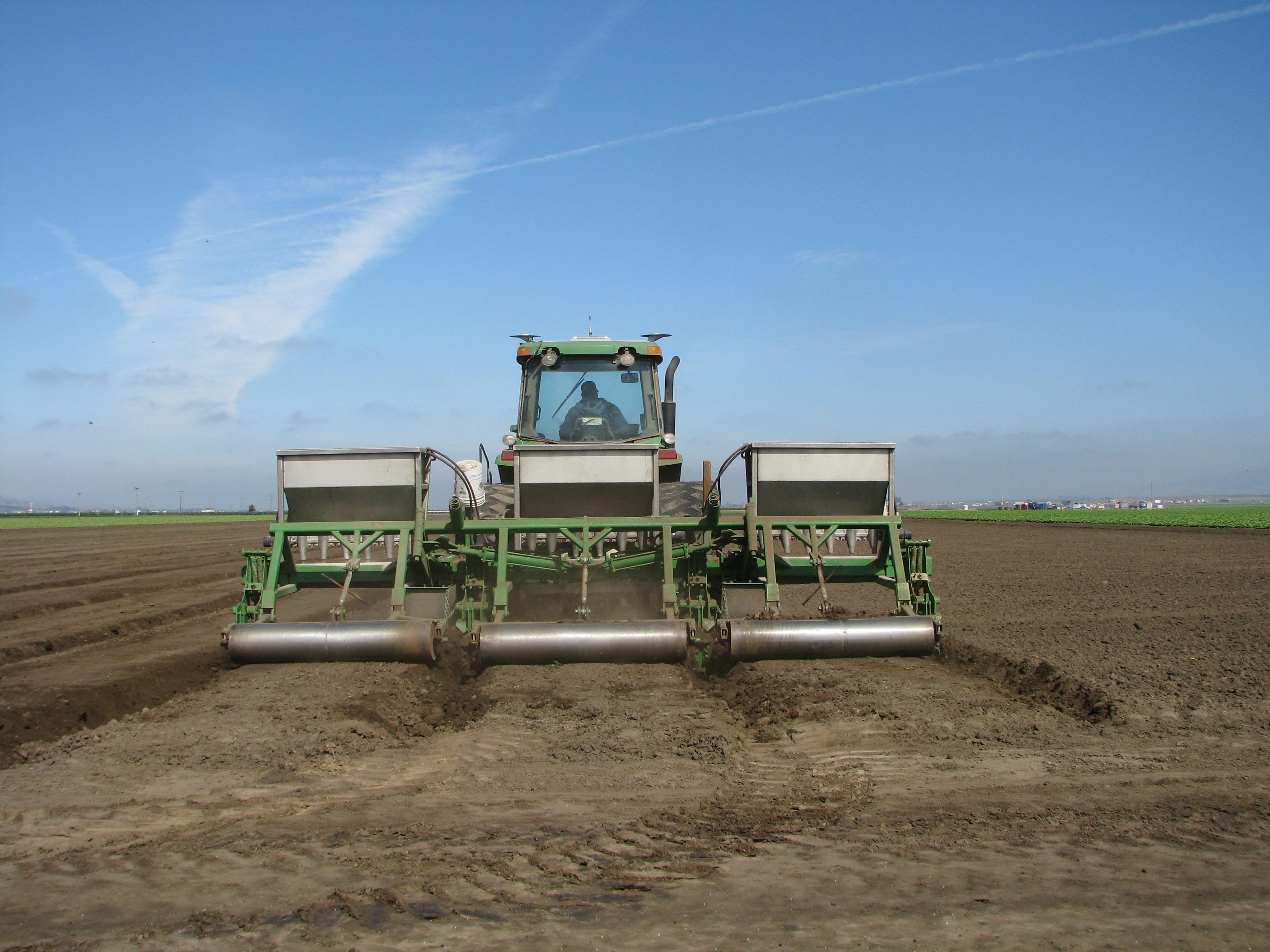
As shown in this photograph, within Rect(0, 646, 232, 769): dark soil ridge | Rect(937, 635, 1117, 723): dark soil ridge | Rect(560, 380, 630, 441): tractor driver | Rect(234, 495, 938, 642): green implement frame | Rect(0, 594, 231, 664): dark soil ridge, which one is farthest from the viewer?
Rect(560, 380, 630, 441): tractor driver

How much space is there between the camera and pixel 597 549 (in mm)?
8703

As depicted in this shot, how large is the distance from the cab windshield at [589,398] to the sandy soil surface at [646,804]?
3.70m

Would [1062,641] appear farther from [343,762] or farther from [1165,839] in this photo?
[343,762]

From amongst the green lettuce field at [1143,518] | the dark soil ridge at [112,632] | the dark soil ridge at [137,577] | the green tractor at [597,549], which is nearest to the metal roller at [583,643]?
the green tractor at [597,549]

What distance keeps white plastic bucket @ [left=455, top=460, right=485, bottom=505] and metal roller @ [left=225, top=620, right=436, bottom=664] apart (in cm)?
145

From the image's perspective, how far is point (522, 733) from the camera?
5.67 metres

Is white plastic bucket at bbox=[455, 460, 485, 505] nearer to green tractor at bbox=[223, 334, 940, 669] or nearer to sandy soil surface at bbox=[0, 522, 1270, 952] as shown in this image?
green tractor at bbox=[223, 334, 940, 669]

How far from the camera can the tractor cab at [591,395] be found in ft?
34.3

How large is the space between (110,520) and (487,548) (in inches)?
2945

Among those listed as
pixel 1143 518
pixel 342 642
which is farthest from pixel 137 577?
pixel 1143 518

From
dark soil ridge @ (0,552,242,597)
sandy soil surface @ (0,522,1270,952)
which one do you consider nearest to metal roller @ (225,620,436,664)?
sandy soil surface @ (0,522,1270,952)

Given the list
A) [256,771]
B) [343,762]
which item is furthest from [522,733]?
[256,771]

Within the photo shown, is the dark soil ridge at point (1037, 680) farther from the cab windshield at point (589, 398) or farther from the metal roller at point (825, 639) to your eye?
the cab windshield at point (589, 398)

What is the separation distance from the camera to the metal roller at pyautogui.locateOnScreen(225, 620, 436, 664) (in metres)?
7.09
